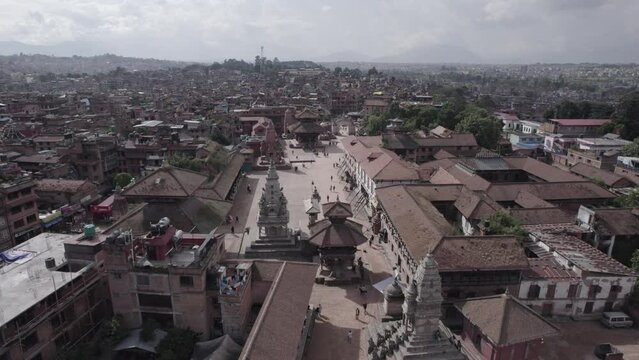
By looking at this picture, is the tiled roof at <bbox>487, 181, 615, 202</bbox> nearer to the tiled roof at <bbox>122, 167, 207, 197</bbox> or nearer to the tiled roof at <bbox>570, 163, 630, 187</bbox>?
the tiled roof at <bbox>570, 163, 630, 187</bbox>

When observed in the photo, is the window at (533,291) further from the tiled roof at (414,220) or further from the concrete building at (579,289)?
the tiled roof at (414,220)

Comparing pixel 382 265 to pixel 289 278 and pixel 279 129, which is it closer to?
pixel 289 278

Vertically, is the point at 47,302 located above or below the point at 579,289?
above

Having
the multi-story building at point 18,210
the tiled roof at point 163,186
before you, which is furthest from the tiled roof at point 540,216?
the multi-story building at point 18,210

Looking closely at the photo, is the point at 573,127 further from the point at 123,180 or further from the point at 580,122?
the point at 123,180

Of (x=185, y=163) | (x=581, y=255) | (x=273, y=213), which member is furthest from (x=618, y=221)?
(x=185, y=163)

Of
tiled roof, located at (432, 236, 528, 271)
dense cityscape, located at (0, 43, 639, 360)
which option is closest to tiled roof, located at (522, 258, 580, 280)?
dense cityscape, located at (0, 43, 639, 360)

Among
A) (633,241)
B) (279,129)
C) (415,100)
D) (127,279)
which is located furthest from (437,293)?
(415,100)

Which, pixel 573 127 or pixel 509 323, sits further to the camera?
pixel 573 127
